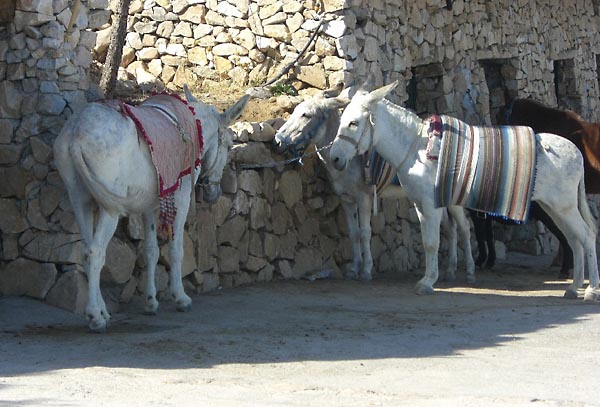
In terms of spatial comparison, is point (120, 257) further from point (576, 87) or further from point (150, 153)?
point (576, 87)

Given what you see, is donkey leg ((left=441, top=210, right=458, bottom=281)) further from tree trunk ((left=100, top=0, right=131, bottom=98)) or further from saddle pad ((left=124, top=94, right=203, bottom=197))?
tree trunk ((left=100, top=0, right=131, bottom=98))

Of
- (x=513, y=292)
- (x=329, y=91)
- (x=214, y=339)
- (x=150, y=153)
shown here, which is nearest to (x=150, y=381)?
(x=214, y=339)

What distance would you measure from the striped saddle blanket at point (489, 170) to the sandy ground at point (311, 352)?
944mm

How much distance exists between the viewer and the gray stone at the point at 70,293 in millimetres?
8242

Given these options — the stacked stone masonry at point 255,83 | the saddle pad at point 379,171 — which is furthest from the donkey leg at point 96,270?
the saddle pad at point 379,171

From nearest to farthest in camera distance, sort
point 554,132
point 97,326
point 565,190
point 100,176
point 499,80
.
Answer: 1. point 100,176
2. point 97,326
3. point 565,190
4. point 554,132
5. point 499,80

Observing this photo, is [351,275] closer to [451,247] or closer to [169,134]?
[451,247]

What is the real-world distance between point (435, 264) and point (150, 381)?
4.75 meters

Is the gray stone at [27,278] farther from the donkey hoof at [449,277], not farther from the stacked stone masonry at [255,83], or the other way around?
the donkey hoof at [449,277]

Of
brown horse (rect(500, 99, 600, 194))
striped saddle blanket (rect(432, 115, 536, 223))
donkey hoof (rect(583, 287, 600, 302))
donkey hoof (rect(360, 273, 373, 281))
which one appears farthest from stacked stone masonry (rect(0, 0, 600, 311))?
donkey hoof (rect(583, 287, 600, 302))

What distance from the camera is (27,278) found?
848 centimetres

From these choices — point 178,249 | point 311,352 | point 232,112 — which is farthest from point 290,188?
point 311,352

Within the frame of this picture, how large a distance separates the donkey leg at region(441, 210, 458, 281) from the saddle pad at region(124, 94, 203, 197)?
3.97 meters

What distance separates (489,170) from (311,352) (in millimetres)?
3368
